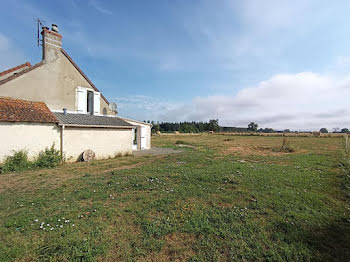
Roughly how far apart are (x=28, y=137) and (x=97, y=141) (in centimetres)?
365

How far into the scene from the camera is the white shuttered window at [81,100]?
12426 millimetres

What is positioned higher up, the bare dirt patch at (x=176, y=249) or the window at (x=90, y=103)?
the window at (x=90, y=103)

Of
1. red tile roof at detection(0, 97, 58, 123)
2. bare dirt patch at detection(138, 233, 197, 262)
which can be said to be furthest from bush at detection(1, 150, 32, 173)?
bare dirt patch at detection(138, 233, 197, 262)

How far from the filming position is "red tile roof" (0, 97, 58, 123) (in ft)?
26.5

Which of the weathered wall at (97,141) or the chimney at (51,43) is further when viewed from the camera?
the chimney at (51,43)

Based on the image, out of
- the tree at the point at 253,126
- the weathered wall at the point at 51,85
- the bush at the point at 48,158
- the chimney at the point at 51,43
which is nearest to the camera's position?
the bush at the point at 48,158

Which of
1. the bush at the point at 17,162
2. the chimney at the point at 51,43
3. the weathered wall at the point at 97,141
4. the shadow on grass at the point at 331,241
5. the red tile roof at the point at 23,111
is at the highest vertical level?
the chimney at the point at 51,43

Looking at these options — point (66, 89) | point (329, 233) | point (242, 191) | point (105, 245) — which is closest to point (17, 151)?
point (66, 89)

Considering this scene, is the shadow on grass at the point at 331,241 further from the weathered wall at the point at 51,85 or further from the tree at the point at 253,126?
the tree at the point at 253,126

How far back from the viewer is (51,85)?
11.2m

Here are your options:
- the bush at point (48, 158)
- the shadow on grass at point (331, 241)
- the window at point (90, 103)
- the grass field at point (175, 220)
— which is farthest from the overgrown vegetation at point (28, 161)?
the shadow on grass at point (331, 241)

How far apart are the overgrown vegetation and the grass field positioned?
226 centimetres

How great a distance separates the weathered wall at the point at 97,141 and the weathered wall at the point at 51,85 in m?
2.92

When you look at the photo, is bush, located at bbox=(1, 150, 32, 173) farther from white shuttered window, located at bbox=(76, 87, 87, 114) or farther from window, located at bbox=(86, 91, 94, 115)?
window, located at bbox=(86, 91, 94, 115)
